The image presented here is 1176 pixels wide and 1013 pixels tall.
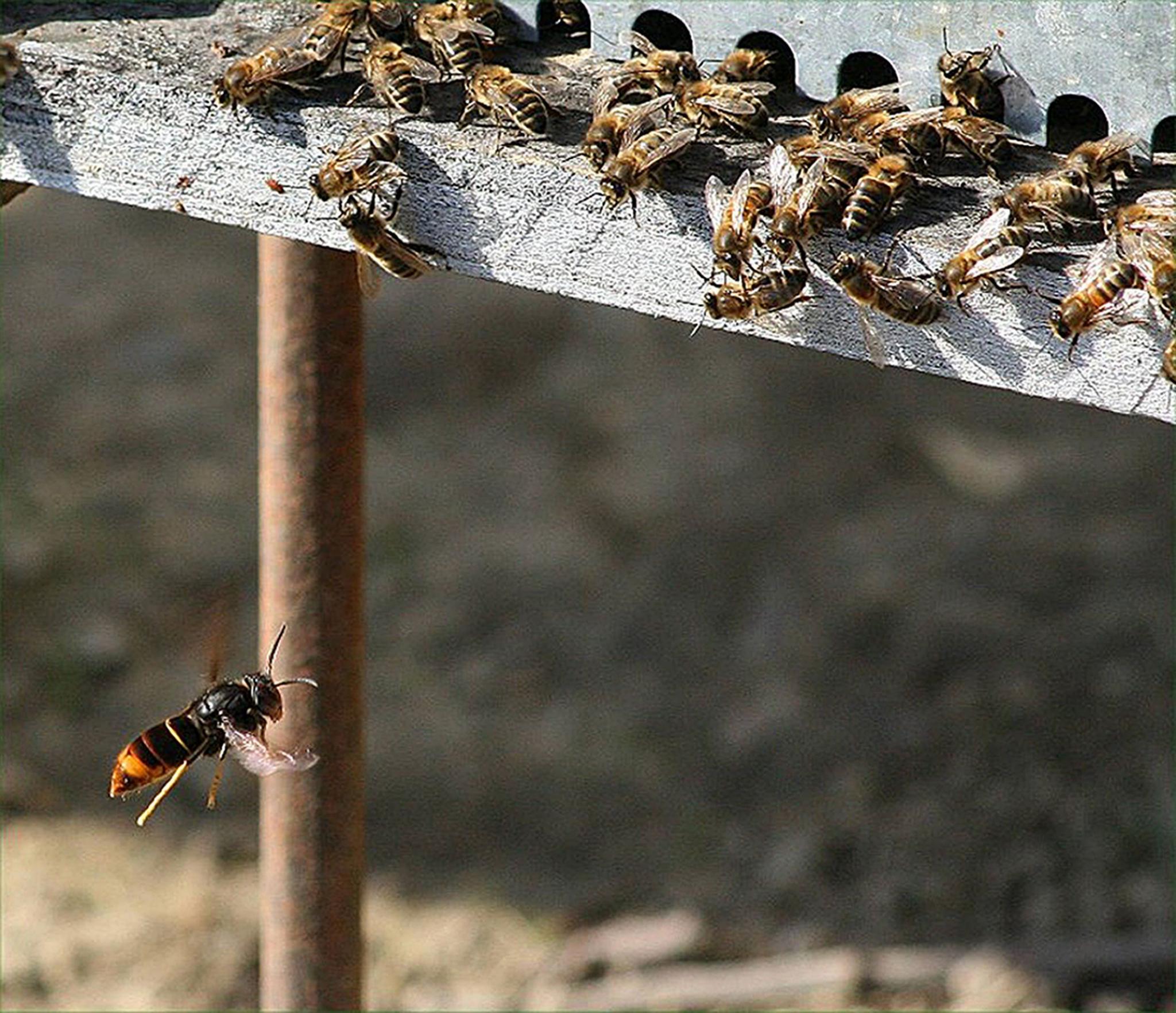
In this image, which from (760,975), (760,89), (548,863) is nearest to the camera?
(760,89)

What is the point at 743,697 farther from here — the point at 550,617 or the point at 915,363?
the point at 915,363

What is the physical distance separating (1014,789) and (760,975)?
41.2 inches

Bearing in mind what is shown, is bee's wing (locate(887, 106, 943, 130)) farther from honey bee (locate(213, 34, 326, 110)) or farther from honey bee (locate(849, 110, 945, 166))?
honey bee (locate(213, 34, 326, 110))

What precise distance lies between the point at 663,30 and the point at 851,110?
0.41 meters

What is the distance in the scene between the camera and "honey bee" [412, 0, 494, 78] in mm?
2021

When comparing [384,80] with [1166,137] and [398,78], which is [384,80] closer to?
[398,78]

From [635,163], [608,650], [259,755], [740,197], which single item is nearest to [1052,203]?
[740,197]

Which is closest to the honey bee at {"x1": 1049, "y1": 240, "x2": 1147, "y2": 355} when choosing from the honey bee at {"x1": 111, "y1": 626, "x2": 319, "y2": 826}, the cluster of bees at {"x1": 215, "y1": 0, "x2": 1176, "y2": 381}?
the cluster of bees at {"x1": 215, "y1": 0, "x2": 1176, "y2": 381}

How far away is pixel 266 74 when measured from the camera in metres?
1.89

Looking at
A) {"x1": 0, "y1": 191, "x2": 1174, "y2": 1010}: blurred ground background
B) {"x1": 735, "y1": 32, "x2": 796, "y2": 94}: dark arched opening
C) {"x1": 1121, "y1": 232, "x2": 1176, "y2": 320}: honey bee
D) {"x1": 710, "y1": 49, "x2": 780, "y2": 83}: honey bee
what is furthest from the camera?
{"x1": 0, "y1": 191, "x2": 1174, "y2": 1010}: blurred ground background

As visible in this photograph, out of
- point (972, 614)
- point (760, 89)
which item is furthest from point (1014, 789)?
point (760, 89)

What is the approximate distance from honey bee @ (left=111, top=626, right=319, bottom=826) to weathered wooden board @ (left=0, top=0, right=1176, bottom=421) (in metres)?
0.57

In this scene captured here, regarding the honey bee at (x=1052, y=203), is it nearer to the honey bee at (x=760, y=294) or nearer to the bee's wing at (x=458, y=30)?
the honey bee at (x=760, y=294)

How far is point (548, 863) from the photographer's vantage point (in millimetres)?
4859
